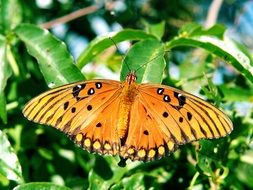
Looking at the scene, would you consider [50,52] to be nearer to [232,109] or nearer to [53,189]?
[53,189]

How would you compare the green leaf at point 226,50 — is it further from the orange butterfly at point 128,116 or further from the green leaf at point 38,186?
the green leaf at point 38,186

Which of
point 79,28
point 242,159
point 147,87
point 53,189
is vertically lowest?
point 53,189

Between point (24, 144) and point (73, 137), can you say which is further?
point (24, 144)

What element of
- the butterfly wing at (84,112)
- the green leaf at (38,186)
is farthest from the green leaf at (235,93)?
the green leaf at (38,186)

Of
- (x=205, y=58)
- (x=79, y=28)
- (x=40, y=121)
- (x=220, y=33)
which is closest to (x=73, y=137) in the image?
(x=40, y=121)

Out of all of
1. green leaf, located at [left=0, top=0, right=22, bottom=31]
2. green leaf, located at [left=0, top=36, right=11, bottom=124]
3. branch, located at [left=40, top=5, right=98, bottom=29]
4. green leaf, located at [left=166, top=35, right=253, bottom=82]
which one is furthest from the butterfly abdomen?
branch, located at [left=40, top=5, right=98, bottom=29]

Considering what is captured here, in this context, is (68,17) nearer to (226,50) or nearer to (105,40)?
(105,40)

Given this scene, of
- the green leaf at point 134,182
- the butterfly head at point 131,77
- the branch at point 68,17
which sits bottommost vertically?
the green leaf at point 134,182
